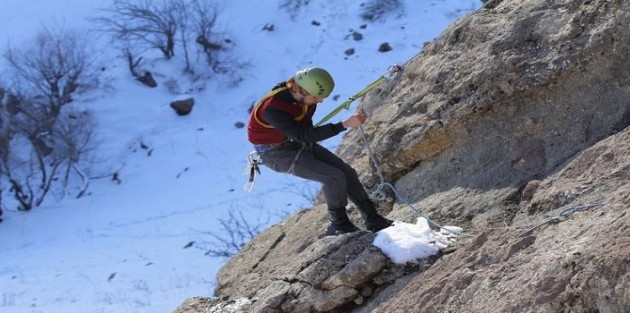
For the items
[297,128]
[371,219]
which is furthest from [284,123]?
[371,219]

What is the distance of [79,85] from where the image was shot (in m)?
21.5

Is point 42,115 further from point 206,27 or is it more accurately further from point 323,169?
point 323,169

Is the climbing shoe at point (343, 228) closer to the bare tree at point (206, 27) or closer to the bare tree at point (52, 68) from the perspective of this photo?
the bare tree at point (52, 68)

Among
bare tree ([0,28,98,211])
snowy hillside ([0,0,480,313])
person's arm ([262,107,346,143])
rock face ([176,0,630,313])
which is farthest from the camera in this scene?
bare tree ([0,28,98,211])

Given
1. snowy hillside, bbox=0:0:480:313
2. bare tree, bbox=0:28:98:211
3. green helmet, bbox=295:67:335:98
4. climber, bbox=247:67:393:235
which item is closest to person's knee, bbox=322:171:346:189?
climber, bbox=247:67:393:235

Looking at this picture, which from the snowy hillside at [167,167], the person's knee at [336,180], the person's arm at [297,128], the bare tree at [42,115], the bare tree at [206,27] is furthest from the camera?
the bare tree at [206,27]

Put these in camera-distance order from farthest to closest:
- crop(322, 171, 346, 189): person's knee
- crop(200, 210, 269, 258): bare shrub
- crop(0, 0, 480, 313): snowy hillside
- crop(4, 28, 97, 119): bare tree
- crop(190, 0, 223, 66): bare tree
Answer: crop(190, 0, 223, 66): bare tree < crop(4, 28, 97, 119): bare tree < crop(0, 0, 480, 313): snowy hillside < crop(200, 210, 269, 258): bare shrub < crop(322, 171, 346, 189): person's knee

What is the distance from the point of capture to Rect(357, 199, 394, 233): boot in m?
4.90

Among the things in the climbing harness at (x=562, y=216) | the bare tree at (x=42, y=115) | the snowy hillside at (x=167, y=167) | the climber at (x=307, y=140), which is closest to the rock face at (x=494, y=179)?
the climbing harness at (x=562, y=216)

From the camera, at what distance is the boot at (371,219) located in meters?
4.90

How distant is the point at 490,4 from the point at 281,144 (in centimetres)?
232

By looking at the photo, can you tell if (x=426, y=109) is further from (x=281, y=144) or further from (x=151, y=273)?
(x=151, y=273)

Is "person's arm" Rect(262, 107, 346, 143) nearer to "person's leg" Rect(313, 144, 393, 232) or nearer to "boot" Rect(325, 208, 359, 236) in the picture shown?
"person's leg" Rect(313, 144, 393, 232)

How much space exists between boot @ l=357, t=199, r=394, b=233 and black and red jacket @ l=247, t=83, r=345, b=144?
2.10 ft
